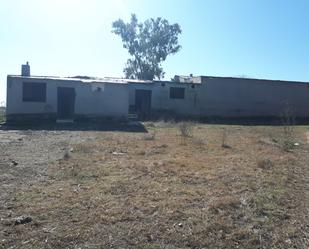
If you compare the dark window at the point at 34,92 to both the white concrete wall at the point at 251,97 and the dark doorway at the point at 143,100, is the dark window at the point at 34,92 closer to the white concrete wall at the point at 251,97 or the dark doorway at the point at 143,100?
the dark doorway at the point at 143,100

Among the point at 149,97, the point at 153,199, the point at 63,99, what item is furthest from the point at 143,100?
the point at 153,199

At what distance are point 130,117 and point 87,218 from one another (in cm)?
2191

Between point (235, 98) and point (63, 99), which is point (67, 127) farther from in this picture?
point (235, 98)

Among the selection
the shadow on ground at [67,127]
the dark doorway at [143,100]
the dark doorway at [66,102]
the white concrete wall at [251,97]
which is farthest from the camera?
the white concrete wall at [251,97]

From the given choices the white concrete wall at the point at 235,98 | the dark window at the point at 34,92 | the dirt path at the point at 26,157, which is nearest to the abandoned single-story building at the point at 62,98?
the dark window at the point at 34,92

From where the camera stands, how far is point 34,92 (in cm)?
2417

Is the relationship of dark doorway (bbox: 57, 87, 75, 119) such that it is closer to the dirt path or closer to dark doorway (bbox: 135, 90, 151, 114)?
the dirt path

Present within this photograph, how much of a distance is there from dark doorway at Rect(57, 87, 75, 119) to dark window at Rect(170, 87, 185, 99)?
8.37 metres

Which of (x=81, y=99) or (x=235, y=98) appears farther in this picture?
(x=235, y=98)

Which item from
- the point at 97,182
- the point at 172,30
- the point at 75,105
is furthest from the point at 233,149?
the point at 172,30

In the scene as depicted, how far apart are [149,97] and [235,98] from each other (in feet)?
21.1

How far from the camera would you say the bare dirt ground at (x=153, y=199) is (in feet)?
17.1

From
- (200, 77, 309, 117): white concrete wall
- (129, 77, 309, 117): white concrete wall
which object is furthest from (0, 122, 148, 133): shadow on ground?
(200, 77, 309, 117): white concrete wall

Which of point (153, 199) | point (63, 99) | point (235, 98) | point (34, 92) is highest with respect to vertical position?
point (235, 98)
